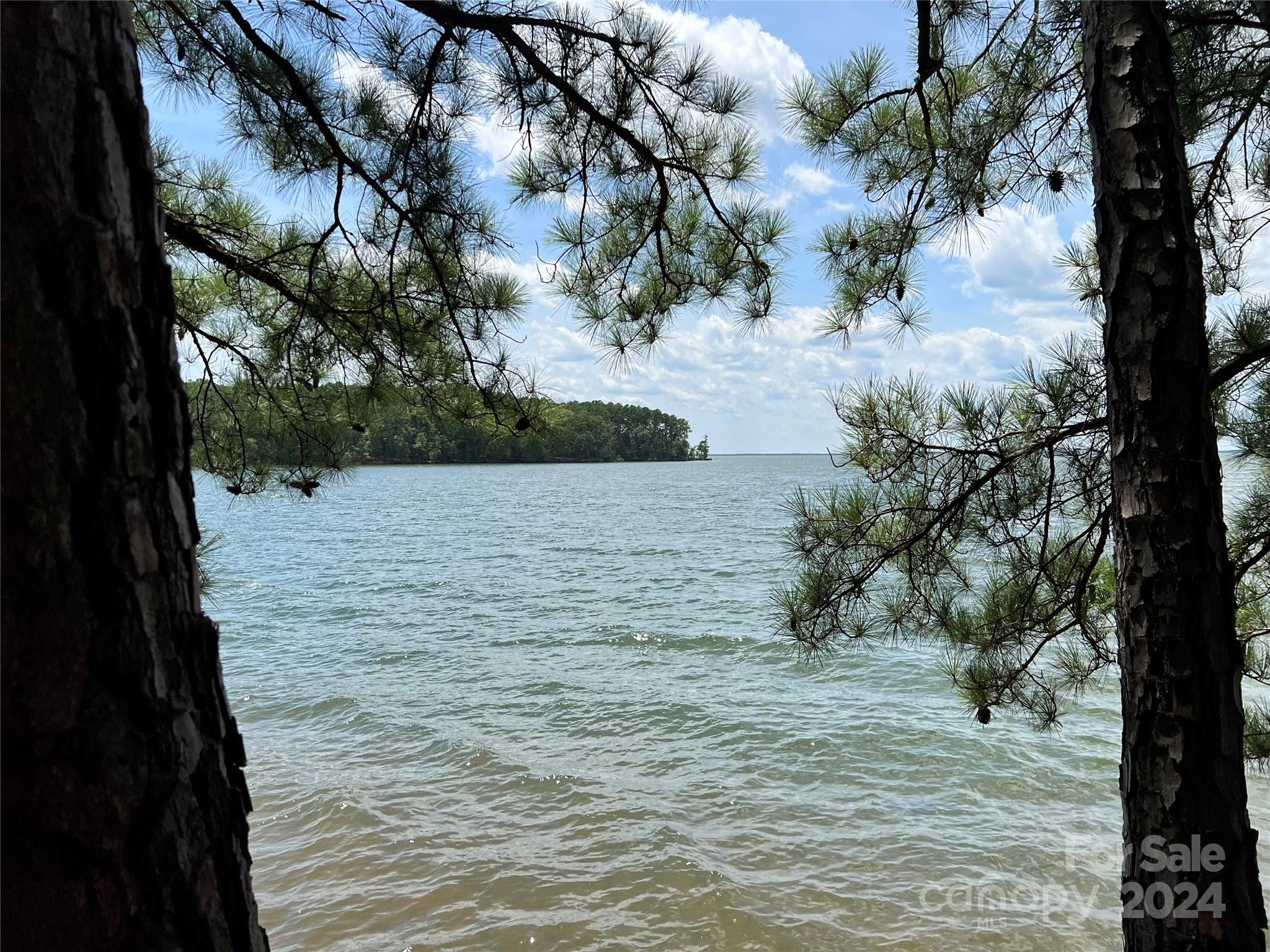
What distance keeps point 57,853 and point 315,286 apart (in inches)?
97.1

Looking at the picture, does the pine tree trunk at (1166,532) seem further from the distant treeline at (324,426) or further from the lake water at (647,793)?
the lake water at (647,793)

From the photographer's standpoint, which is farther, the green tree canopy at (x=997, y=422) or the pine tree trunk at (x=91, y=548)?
the green tree canopy at (x=997, y=422)

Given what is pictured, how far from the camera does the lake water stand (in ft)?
11.1

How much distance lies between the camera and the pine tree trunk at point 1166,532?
1489mm

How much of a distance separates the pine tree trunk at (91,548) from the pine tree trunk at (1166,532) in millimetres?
1707

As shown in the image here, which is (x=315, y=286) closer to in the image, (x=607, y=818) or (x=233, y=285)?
(x=233, y=285)

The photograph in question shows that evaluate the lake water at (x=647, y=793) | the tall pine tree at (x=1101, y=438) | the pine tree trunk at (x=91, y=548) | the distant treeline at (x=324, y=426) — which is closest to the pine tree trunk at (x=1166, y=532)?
the tall pine tree at (x=1101, y=438)

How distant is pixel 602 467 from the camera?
88.1 m

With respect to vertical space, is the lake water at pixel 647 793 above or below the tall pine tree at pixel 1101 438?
below

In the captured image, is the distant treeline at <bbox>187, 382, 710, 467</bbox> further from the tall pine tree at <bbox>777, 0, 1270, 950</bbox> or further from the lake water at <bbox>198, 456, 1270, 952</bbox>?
the tall pine tree at <bbox>777, 0, 1270, 950</bbox>

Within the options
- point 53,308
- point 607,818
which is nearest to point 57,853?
point 53,308

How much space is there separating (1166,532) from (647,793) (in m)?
3.88

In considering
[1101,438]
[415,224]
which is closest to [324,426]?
[415,224]

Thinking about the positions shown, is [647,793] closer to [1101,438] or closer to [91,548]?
[1101,438]
